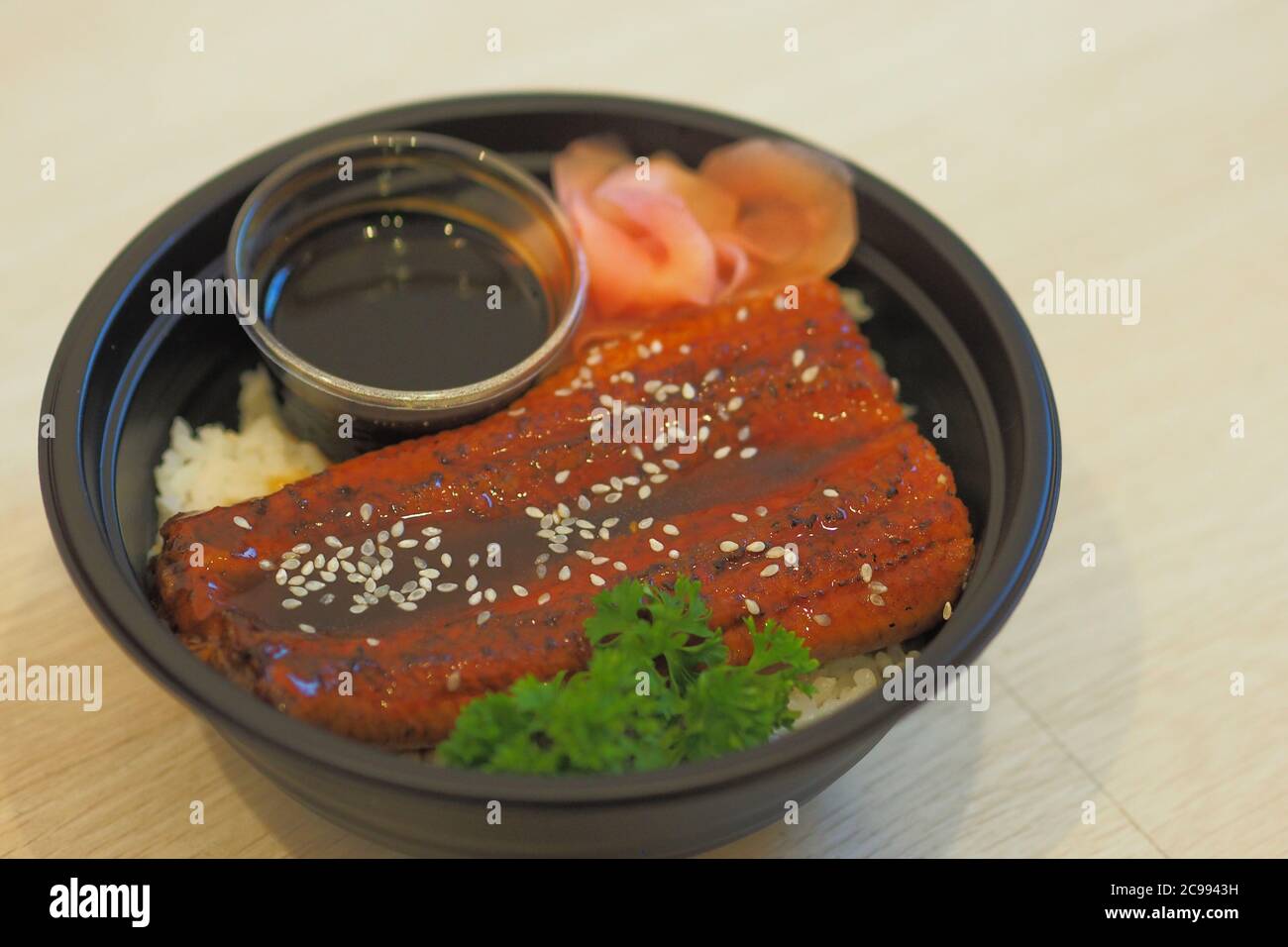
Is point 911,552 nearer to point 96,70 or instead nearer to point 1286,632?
point 1286,632

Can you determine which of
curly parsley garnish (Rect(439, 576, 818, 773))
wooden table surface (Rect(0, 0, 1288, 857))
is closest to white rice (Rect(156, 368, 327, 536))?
wooden table surface (Rect(0, 0, 1288, 857))

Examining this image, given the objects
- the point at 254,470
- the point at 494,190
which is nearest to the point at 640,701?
the point at 254,470

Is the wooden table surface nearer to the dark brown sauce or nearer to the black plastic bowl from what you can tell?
the black plastic bowl

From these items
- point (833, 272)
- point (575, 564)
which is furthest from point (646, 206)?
point (575, 564)

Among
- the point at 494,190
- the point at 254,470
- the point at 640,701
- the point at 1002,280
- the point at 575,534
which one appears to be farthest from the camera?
the point at 1002,280

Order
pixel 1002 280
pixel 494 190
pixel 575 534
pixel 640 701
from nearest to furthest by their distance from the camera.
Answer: pixel 640 701 → pixel 575 534 → pixel 494 190 → pixel 1002 280

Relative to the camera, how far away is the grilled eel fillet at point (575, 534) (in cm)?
167

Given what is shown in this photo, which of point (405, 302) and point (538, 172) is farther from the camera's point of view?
point (538, 172)

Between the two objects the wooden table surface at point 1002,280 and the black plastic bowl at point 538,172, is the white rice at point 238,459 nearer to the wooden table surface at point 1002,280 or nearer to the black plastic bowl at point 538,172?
the black plastic bowl at point 538,172

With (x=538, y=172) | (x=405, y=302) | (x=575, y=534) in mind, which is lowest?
(x=575, y=534)

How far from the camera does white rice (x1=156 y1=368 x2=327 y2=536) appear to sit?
1.98 metres

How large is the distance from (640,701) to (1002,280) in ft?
4.92

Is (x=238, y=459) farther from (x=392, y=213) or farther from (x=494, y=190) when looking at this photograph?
(x=494, y=190)

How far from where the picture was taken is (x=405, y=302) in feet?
6.94
